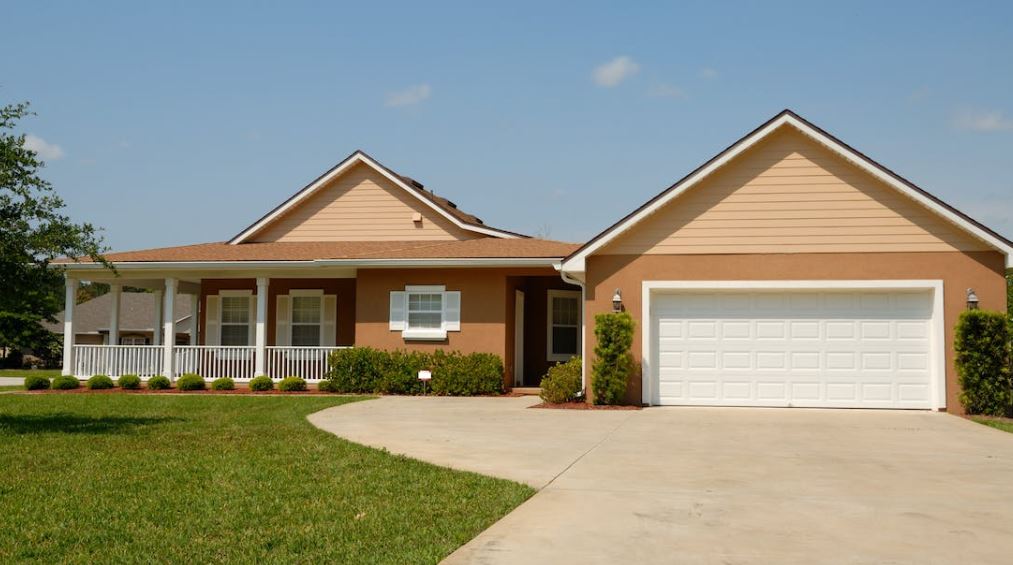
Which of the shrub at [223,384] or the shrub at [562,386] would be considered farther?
the shrub at [223,384]

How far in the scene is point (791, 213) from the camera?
17484mm

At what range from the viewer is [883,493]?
8.63m

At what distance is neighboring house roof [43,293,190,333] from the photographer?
4725 centimetres

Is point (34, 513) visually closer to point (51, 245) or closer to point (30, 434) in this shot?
point (30, 434)

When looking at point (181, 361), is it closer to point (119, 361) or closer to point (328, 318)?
point (119, 361)

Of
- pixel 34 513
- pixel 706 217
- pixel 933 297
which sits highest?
pixel 706 217

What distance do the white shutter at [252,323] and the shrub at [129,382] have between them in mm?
3181

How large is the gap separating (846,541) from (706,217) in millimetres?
11396

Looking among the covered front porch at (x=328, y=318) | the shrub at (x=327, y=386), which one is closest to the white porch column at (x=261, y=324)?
the covered front porch at (x=328, y=318)

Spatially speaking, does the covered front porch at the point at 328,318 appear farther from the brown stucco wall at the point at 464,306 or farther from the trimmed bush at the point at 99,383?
the trimmed bush at the point at 99,383

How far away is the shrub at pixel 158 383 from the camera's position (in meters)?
22.4

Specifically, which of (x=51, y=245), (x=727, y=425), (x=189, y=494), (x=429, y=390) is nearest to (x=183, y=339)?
(x=429, y=390)

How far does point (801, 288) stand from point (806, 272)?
1.00 feet

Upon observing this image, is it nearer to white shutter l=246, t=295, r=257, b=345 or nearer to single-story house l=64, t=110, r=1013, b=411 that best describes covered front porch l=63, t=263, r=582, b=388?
white shutter l=246, t=295, r=257, b=345
